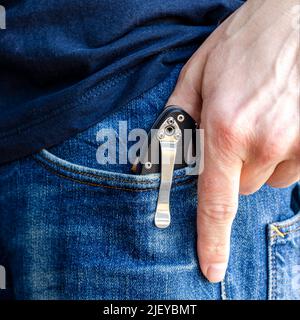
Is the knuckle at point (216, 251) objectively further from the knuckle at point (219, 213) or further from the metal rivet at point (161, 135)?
the metal rivet at point (161, 135)

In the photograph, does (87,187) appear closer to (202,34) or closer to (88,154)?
(88,154)

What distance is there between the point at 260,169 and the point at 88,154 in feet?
1.09

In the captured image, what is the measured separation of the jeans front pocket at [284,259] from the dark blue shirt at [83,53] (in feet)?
1.38

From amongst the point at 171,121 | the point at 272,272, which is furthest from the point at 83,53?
the point at 272,272

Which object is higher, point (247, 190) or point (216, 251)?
point (247, 190)

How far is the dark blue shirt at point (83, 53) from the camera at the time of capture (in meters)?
1.01

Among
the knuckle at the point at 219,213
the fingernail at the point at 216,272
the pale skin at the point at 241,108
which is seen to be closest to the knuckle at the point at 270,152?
the pale skin at the point at 241,108

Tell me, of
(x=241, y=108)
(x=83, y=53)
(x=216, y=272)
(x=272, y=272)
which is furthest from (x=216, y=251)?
(x=83, y=53)

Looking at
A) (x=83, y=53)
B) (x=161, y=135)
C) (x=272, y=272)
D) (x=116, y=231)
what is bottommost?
(x=272, y=272)

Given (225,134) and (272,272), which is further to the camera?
(272,272)

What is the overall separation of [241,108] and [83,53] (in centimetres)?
32

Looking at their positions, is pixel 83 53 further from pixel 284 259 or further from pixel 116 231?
pixel 284 259

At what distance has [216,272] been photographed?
1007mm
